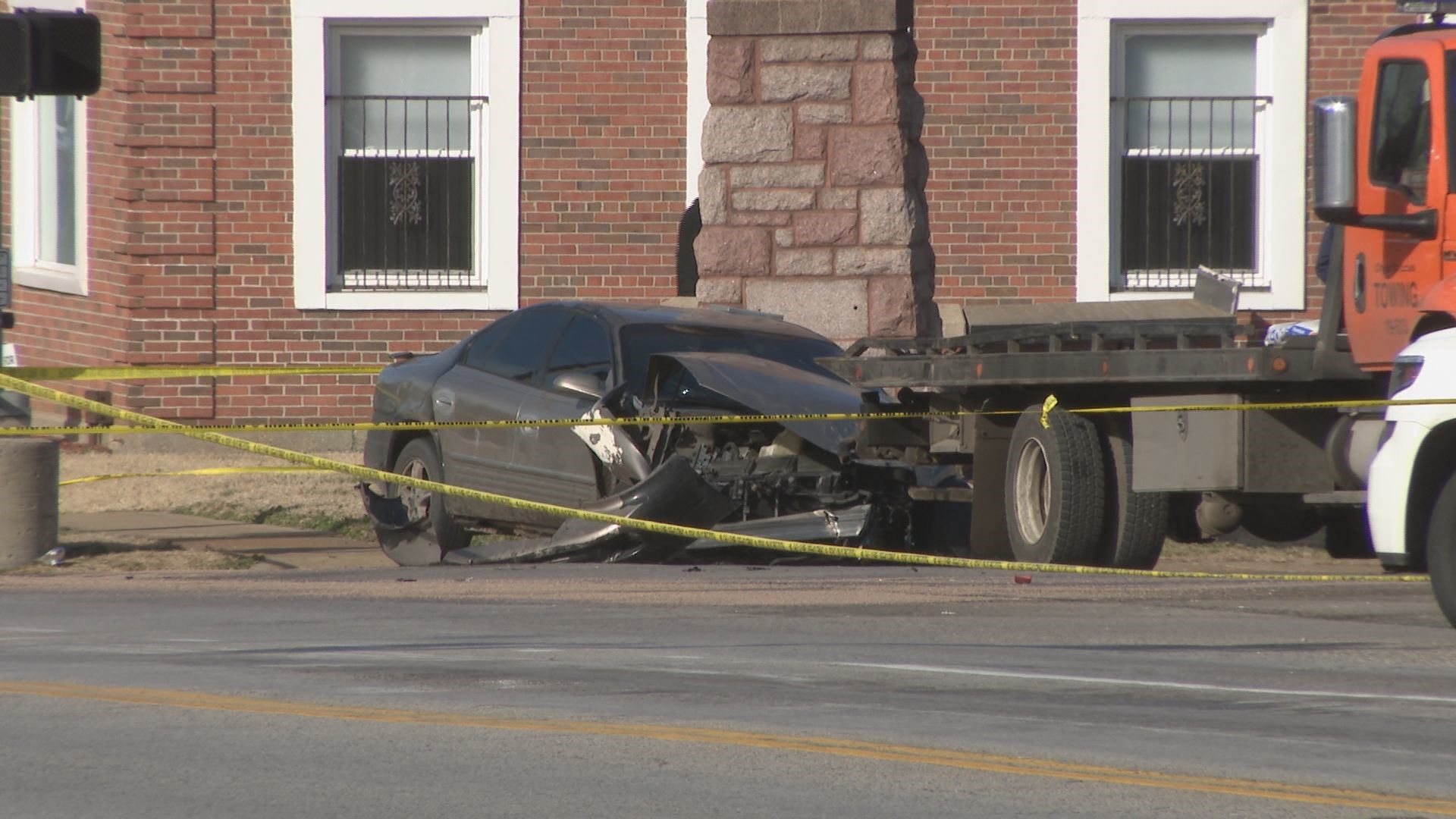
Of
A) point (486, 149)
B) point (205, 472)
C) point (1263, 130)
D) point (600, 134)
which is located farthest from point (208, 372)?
point (1263, 130)

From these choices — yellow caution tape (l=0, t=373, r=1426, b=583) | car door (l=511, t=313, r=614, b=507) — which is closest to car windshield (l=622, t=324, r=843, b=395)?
car door (l=511, t=313, r=614, b=507)

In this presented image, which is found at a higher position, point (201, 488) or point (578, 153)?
point (578, 153)

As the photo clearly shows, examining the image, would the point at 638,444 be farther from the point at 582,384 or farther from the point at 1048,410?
the point at 1048,410

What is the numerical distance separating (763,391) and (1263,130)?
8150mm

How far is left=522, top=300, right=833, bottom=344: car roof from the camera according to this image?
40.1 feet

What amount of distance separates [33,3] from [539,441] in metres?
9.32

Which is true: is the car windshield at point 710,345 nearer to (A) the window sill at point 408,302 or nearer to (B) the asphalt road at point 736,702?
(B) the asphalt road at point 736,702

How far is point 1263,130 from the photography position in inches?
712

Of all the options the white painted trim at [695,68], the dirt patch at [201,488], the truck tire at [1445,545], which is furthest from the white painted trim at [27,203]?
the truck tire at [1445,545]

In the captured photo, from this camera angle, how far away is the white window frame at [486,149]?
59.1 feet

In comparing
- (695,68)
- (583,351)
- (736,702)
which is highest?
(695,68)

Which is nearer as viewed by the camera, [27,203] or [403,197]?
[403,197]

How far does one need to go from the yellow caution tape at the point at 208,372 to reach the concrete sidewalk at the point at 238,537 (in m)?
2.24

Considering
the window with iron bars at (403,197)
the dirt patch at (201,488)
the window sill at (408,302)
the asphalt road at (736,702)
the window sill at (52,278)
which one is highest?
the window with iron bars at (403,197)
